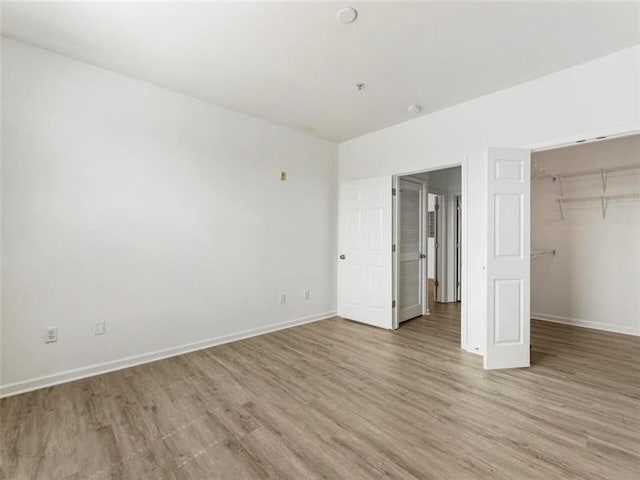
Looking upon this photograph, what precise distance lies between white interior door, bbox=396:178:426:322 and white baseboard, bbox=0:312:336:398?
1.92m

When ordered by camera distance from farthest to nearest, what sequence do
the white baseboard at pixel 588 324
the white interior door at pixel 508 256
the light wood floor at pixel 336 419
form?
the white baseboard at pixel 588 324, the white interior door at pixel 508 256, the light wood floor at pixel 336 419

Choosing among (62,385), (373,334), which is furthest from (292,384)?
(62,385)

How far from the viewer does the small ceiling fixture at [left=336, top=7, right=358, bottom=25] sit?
203cm

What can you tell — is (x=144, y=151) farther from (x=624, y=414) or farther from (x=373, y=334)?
(x=624, y=414)

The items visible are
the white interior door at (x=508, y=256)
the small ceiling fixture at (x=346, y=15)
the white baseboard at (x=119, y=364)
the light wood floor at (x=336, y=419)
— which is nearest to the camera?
the light wood floor at (x=336, y=419)

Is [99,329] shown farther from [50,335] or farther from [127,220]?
[127,220]

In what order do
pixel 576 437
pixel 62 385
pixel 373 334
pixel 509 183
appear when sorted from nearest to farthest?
pixel 576 437
pixel 62 385
pixel 509 183
pixel 373 334

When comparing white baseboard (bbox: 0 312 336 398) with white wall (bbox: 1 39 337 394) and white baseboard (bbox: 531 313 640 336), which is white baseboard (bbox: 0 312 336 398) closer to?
white wall (bbox: 1 39 337 394)

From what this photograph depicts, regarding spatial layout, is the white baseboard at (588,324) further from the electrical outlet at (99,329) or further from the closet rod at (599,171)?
the electrical outlet at (99,329)

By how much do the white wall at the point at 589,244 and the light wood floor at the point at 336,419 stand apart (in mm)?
1170

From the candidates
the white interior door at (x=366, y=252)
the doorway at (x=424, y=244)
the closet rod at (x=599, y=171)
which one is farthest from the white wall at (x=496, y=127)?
the closet rod at (x=599, y=171)

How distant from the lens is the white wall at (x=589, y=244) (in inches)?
155

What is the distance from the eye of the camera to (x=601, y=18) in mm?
2109

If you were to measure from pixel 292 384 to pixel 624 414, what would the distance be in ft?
8.17
